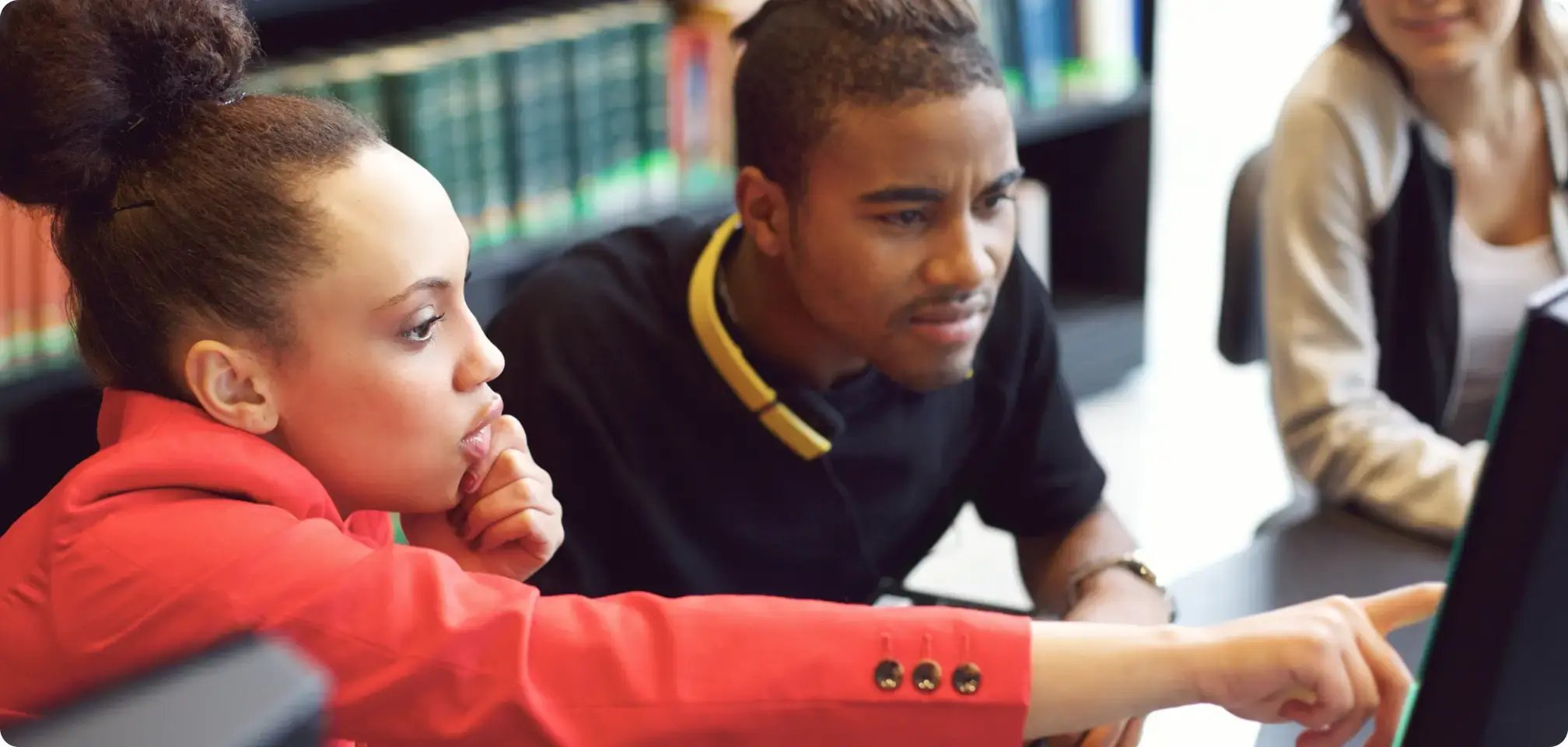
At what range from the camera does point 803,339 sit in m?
1.38

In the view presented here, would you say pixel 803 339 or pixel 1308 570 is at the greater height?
pixel 803 339

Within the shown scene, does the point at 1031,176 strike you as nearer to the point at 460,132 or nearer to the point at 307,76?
the point at 460,132

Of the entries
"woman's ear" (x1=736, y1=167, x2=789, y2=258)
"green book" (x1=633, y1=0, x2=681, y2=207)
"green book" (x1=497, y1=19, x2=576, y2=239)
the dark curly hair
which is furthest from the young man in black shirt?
"green book" (x1=633, y1=0, x2=681, y2=207)

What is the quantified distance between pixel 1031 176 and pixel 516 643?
108 inches

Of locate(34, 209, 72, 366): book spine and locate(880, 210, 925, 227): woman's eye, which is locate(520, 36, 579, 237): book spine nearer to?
locate(34, 209, 72, 366): book spine

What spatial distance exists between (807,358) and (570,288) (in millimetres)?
211

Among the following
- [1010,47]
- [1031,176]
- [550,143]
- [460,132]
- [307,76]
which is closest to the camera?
[307,76]

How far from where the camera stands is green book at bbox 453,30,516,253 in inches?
93.3

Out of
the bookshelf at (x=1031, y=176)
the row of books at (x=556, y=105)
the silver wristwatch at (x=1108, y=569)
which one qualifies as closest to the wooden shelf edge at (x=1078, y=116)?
the bookshelf at (x=1031, y=176)

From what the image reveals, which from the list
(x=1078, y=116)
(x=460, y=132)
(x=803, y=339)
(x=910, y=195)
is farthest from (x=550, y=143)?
(x=910, y=195)

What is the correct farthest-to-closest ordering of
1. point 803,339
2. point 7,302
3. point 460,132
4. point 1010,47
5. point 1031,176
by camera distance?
point 1031,176
point 1010,47
point 460,132
point 7,302
point 803,339

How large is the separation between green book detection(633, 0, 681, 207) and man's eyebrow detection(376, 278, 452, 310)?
1.72 meters

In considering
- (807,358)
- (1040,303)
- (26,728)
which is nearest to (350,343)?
(26,728)

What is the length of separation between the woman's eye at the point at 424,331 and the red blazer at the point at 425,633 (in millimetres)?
92
